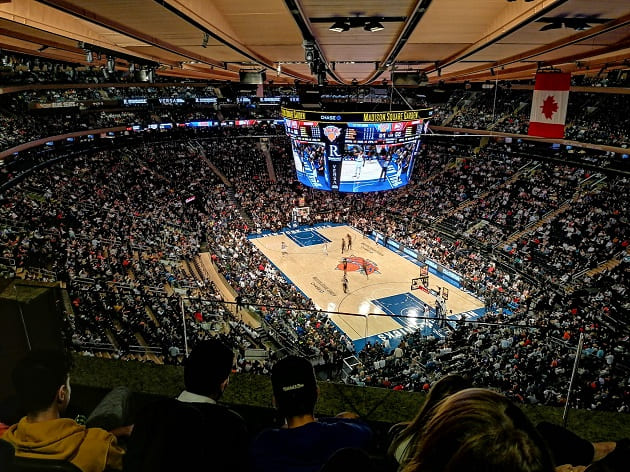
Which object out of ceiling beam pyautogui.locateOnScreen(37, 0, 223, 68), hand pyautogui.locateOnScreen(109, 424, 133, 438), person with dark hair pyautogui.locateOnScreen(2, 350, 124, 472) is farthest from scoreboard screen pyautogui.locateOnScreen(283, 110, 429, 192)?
person with dark hair pyautogui.locateOnScreen(2, 350, 124, 472)

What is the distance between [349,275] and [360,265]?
137 cm

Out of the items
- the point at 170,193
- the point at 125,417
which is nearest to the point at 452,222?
the point at 170,193

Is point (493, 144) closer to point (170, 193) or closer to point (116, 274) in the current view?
point (170, 193)

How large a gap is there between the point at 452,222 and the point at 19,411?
89.0 feet

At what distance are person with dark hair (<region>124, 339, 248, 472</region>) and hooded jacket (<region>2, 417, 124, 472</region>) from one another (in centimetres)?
24

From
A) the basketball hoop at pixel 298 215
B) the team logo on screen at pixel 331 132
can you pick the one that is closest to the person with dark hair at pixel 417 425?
the team logo on screen at pixel 331 132

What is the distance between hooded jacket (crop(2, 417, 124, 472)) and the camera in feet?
6.26

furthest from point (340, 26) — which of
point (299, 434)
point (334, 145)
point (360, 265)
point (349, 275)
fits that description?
point (360, 265)

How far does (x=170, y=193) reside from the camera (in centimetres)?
3064

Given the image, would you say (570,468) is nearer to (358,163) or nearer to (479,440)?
(479,440)

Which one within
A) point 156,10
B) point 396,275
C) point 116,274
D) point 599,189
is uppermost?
point 156,10

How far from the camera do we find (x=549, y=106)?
36.1ft

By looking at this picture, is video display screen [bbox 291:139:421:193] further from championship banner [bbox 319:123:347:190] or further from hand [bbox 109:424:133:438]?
hand [bbox 109:424:133:438]

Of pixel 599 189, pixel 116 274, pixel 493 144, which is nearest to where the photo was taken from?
pixel 116 274
